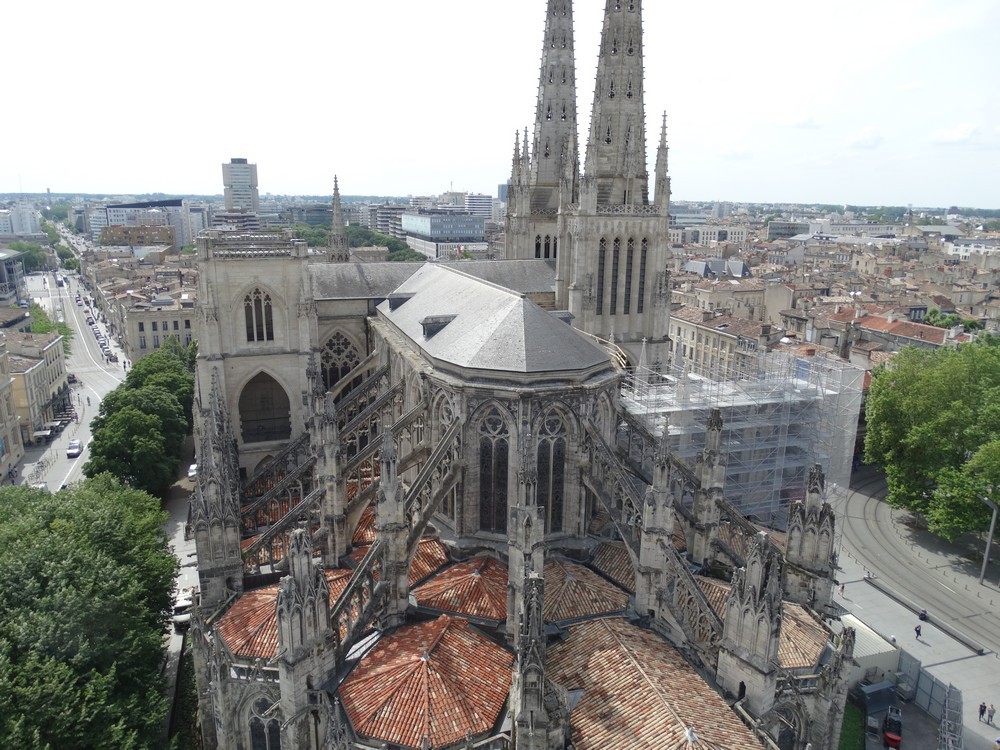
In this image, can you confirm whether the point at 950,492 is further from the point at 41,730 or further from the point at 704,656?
the point at 41,730

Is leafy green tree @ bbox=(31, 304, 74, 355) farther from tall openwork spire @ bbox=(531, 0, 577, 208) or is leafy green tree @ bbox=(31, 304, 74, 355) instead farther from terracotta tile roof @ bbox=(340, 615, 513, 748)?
terracotta tile roof @ bbox=(340, 615, 513, 748)

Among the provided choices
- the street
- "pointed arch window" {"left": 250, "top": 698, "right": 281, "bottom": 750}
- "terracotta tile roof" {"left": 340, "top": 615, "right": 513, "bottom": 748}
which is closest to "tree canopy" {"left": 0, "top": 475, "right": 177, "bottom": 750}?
"pointed arch window" {"left": 250, "top": 698, "right": 281, "bottom": 750}

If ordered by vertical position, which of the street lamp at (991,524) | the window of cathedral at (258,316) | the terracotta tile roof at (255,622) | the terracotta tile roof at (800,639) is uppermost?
the window of cathedral at (258,316)

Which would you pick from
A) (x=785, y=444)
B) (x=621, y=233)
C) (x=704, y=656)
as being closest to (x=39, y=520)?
(x=704, y=656)

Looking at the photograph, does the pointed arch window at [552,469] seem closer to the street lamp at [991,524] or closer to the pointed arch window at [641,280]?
the pointed arch window at [641,280]

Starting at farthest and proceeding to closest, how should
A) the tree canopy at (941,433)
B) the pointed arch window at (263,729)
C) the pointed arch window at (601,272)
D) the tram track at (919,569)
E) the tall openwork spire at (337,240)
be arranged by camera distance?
1. the tall openwork spire at (337,240)
2. the pointed arch window at (601,272)
3. the tree canopy at (941,433)
4. the tram track at (919,569)
5. the pointed arch window at (263,729)

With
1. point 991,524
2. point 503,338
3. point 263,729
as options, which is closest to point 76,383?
point 263,729

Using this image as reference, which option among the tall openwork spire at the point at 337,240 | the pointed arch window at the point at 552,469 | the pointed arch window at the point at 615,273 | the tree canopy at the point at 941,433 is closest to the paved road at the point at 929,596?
the tree canopy at the point at 941,433
